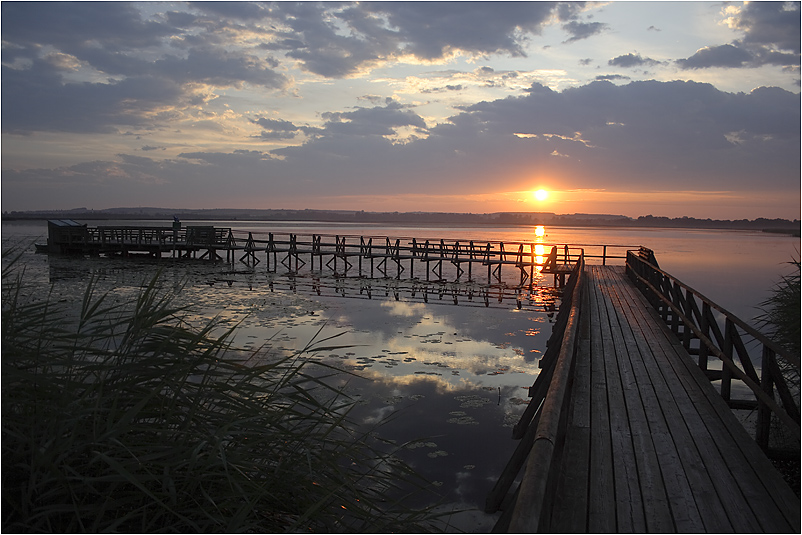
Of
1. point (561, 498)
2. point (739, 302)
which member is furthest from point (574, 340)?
point (739, 302)

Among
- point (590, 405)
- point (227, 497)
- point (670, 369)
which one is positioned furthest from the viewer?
point (670, 369)

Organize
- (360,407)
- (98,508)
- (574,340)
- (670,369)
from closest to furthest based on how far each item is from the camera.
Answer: (98,508) < (574,340) < (670,369) < (360,407)

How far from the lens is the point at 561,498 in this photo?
3504 mm

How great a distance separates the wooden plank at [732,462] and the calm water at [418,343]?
199cm

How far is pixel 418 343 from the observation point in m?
12.2

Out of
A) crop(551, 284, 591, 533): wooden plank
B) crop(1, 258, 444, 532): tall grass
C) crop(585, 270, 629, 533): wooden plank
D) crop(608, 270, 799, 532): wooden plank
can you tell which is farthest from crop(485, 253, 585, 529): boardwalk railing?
crop(608, 270, 799, 532): wooden plank

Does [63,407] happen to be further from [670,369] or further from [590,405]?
[670,369]

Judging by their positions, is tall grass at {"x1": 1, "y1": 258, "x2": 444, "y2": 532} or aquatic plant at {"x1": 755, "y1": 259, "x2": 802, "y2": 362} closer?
tall grass at {"x1": 1, "y1": 258, "x2": 444, "y2": 532}

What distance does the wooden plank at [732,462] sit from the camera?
3.36 meters

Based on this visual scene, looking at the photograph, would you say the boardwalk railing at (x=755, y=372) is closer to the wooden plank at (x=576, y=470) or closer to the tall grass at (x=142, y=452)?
the wooden plank at (x=576, y=470)

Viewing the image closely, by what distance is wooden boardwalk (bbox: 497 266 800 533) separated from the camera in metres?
3.22

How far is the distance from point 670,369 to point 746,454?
271cm

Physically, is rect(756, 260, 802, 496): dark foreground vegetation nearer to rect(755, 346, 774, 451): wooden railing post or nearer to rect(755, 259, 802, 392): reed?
rect(755, 259, 802, 392): reed

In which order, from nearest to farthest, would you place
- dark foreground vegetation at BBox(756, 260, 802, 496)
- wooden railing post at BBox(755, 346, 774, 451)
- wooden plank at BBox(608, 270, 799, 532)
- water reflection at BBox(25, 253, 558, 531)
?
wooden plank at BBox(608, 270, 799, 532), wooden railing post at BBox(755, 346, 774, 451), water reflection at BBox(25, 253, 558, 531), dark foreground vegetation at BBox(756, 260, 802, 496)
